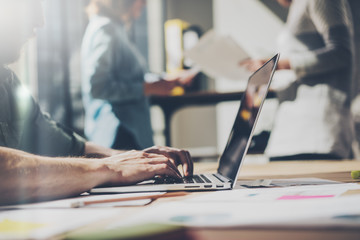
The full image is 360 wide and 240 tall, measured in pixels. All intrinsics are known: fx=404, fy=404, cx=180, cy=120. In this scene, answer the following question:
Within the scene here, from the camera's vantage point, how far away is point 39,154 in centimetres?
102

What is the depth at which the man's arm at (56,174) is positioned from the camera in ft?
1.99

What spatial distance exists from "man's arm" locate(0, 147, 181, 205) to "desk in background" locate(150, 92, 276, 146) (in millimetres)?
1672

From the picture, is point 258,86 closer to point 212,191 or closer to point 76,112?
point 212,191

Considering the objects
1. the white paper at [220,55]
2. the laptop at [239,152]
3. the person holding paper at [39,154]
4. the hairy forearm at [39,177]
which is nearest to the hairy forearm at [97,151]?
the person holding paper at [39,154]

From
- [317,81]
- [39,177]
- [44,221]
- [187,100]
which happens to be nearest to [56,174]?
[39,177]

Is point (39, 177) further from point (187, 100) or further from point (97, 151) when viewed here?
point (187, 100)

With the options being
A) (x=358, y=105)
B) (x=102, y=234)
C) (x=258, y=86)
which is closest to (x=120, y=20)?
(x=258, y=86)

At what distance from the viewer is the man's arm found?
606mm

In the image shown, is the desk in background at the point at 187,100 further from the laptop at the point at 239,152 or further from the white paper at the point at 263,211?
the white paper at the point at 263,211

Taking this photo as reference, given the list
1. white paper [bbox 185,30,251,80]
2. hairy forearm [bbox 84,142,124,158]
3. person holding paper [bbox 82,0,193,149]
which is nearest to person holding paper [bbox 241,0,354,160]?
white paper [bbox 185,30,251,80]

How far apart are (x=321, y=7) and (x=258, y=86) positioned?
82 cm

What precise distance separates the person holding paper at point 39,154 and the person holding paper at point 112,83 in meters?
0.48

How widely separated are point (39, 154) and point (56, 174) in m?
0.40

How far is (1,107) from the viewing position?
1.05 m
